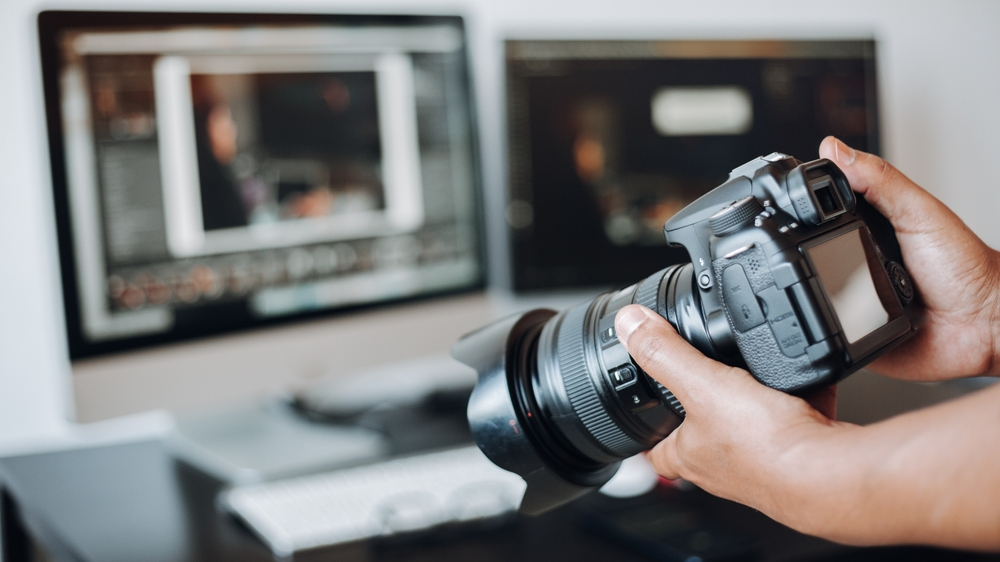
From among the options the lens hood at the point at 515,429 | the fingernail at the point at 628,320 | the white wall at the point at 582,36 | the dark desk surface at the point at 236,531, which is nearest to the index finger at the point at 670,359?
the fingernail at the point at 628,320

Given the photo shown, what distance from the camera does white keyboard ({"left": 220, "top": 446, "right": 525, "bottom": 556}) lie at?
0.80m

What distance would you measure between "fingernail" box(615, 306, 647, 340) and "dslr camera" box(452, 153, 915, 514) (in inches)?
0.7

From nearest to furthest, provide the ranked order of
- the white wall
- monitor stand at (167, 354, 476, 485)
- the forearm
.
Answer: the forearm < monitor stand at (167, 354, 476, 485) < the white wall

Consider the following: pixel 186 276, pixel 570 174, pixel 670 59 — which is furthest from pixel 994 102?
pixel 186 276

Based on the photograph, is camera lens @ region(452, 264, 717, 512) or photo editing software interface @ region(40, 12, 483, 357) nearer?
camera lens @ region(452, 264, 717, 512)

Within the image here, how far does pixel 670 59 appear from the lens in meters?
1.22

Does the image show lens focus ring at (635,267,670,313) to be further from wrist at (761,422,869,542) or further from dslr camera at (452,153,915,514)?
wrist at (761,422,869,542)


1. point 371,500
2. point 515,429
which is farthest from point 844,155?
point 371,500

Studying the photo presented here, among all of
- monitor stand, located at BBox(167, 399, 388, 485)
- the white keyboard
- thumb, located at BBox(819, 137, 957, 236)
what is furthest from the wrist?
monitor stand, located at BBox(167, 399, 388, 485)

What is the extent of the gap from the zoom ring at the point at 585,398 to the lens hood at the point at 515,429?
4 cm

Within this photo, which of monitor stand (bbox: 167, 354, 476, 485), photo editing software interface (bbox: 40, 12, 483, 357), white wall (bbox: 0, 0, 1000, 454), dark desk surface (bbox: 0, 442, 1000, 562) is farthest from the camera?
white wall (bbox: 0, 0, 1000, 454)

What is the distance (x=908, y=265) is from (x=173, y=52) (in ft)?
2.55

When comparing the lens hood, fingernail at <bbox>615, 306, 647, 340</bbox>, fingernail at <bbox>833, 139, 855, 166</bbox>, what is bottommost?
the lens hood

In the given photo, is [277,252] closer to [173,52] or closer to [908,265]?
[173,52]
